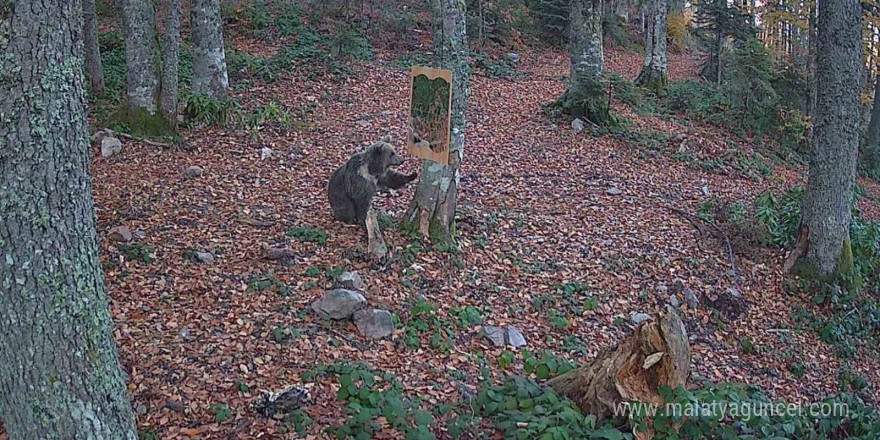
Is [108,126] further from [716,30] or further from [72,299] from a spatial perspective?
[716,30]

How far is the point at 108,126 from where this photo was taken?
903 cm

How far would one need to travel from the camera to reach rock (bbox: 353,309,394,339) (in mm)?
5016

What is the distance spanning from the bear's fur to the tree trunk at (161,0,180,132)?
154 inches

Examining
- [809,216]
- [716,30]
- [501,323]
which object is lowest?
[501,323]

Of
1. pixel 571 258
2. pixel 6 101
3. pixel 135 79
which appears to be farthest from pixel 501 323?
pixel 135 79

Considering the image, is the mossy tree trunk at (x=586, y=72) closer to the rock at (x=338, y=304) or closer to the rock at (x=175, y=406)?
the rock at (x=338, y=304)

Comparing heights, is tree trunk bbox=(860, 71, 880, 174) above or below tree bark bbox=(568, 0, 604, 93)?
below

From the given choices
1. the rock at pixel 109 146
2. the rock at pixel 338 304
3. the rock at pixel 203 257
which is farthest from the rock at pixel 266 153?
the rock at pixel 338 304

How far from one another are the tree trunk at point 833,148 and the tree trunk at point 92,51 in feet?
35.9

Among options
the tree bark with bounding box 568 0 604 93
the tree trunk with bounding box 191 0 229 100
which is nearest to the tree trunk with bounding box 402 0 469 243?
the tree trunk with bounding box 191 0 229 100

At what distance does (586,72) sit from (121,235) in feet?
30.9

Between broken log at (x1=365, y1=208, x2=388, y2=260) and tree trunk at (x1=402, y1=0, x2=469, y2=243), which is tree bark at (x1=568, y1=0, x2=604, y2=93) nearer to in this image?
tree trunk at (x1=402, y1=0, x2=469, y2=243)

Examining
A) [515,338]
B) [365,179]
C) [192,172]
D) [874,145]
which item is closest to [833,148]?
[515,338]

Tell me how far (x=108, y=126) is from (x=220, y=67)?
6.76 feet
